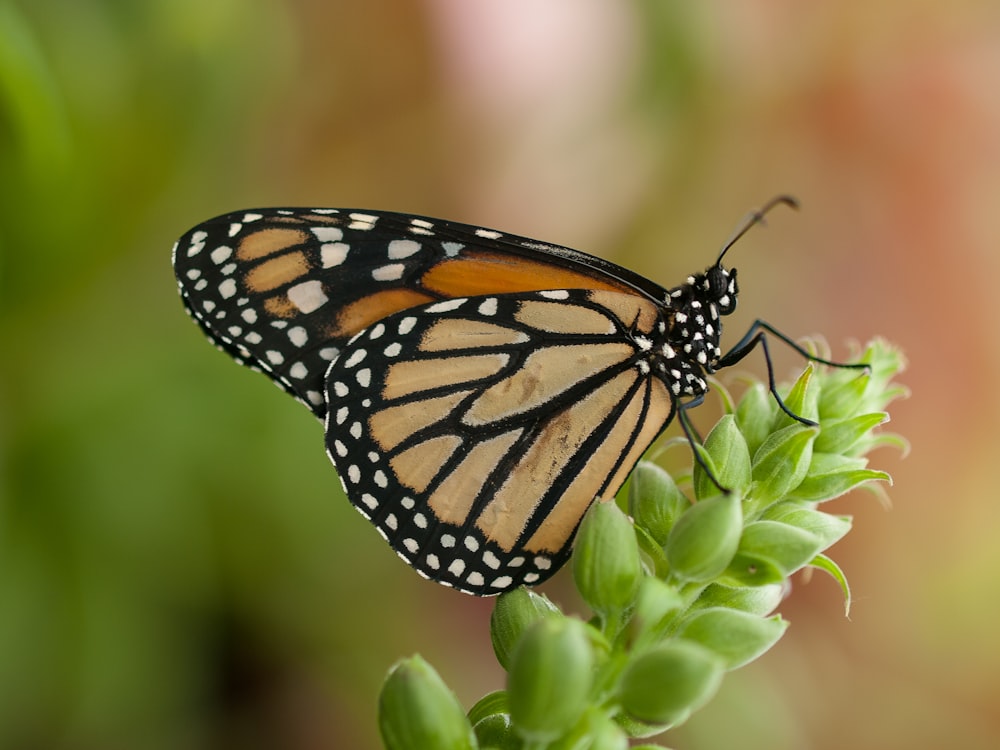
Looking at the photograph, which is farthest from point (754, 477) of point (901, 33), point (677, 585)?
point (901, 33)

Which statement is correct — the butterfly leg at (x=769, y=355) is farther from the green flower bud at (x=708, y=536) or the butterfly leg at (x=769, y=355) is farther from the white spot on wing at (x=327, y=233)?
the white spot on wing at (x=327, y=233)

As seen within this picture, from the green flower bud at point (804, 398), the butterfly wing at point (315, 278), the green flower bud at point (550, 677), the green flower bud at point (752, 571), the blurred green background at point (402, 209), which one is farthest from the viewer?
the blurred green background at point (402, 209)

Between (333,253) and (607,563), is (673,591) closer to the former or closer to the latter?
(607,563)

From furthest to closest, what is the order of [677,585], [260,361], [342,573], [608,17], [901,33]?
[901,33] < [608,17] < [342,573] < [260,361] < [677,585]

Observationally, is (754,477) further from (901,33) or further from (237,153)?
(901,33)

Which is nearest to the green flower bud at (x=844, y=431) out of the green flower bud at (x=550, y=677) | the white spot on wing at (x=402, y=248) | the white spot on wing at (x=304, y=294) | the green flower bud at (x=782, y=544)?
the green flower bud at (x=782, y=544)

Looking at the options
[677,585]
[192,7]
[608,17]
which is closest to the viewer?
[677,585]
